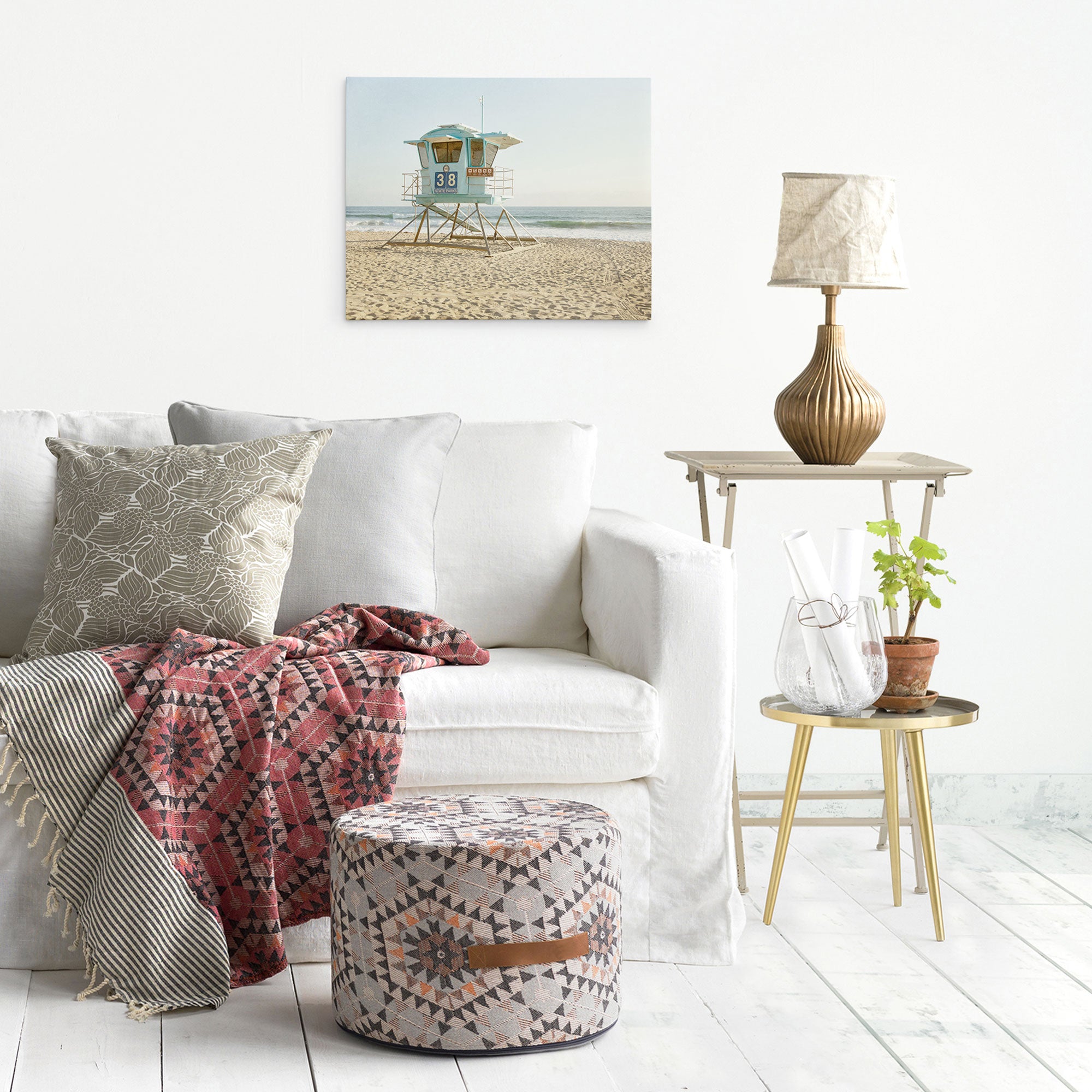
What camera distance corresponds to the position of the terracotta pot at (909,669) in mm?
2426

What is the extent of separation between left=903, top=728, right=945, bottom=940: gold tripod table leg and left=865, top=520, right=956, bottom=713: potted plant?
65mm

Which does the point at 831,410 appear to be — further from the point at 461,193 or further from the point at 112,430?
the point at 112,430

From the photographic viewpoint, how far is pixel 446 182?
3.17 meters

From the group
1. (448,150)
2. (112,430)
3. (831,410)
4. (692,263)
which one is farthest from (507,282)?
(112,430)

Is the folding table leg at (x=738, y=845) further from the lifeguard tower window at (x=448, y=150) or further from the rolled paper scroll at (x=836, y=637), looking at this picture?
the lifeguard tower window at (x=448, y=150)

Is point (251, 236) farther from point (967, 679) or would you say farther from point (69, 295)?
point (967, 679)

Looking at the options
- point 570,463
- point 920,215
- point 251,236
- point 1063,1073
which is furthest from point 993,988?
point 251,236

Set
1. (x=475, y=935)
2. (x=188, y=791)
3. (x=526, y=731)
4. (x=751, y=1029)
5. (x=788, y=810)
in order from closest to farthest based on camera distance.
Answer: (x=475, y=935) → (x=751, y=1029) → (x=188, y=791) → (x=526, y=731) → (x=788, y=810)

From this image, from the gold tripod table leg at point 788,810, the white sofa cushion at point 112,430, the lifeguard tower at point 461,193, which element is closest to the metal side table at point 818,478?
the gold tripod table leg at point 788,810

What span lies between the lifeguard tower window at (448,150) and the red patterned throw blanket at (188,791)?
57.9 inches

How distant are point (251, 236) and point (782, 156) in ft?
4.17

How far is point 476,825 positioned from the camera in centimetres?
193

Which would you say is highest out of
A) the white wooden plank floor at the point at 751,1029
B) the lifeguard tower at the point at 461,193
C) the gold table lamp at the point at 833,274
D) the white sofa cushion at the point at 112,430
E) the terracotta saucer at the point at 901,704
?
the lifeguard tower at the point at 461,193

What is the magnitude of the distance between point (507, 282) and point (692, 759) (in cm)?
141
